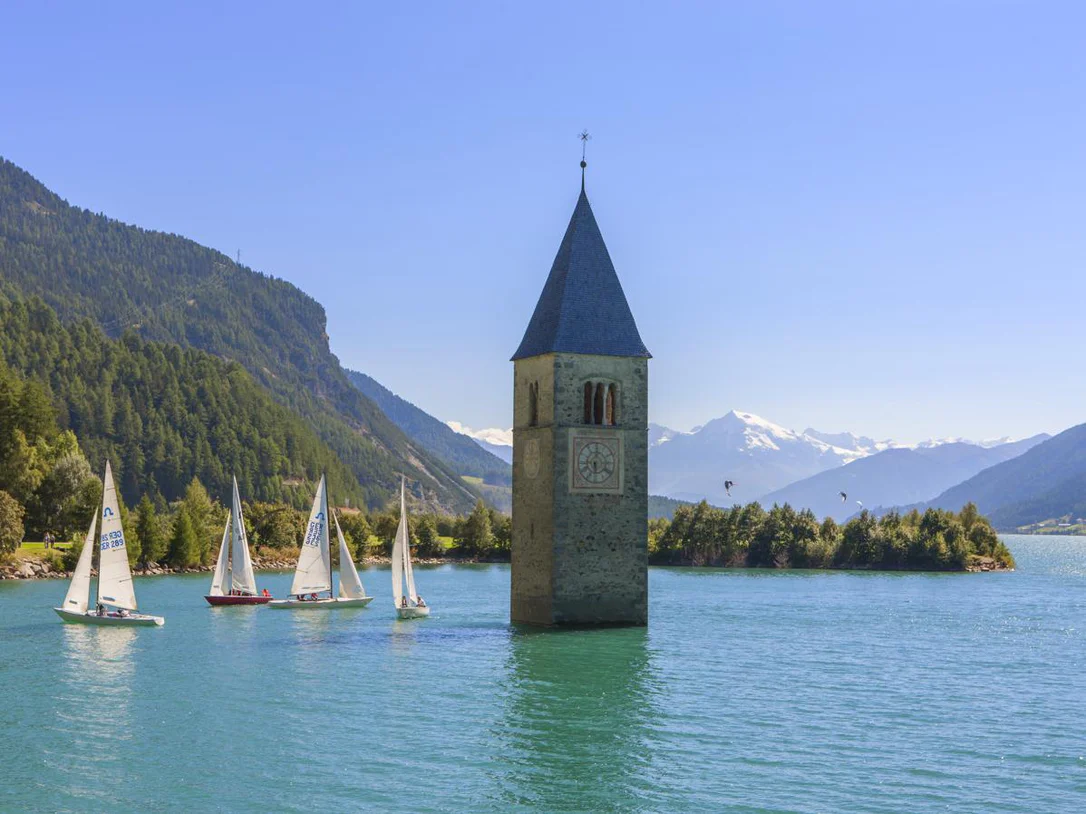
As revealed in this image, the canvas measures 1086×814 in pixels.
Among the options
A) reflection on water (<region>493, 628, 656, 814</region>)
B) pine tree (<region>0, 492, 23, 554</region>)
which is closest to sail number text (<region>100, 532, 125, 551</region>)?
reflection on water (<region>493, 628, 656, 814</region>)

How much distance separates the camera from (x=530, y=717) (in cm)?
4241

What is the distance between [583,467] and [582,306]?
8.21m

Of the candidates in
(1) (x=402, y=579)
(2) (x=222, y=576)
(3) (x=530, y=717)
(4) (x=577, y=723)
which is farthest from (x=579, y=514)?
(2) (x=222, y=576)

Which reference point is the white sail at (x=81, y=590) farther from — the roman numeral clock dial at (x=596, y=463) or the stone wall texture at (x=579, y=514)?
the roman numeral clock dial at (x=596, y=463)

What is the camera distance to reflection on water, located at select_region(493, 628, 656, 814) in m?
→ 32.8

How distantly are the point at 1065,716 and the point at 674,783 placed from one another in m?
18.4

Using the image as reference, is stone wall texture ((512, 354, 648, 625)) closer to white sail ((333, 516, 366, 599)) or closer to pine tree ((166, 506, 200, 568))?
white sail ((333, 516, 366, 599))

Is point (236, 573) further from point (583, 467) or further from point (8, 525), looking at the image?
point (583, 467)

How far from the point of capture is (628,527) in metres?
63.9

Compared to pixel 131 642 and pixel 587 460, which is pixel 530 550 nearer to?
pixel 587 460

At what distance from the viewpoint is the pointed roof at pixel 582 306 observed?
64.1 metres

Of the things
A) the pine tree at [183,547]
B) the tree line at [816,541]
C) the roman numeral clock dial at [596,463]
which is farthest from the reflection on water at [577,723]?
the tree line at [816,541]

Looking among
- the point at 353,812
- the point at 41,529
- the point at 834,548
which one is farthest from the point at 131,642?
the point at 834,548

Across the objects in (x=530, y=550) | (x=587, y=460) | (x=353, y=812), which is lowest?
(x=353, y=812)
